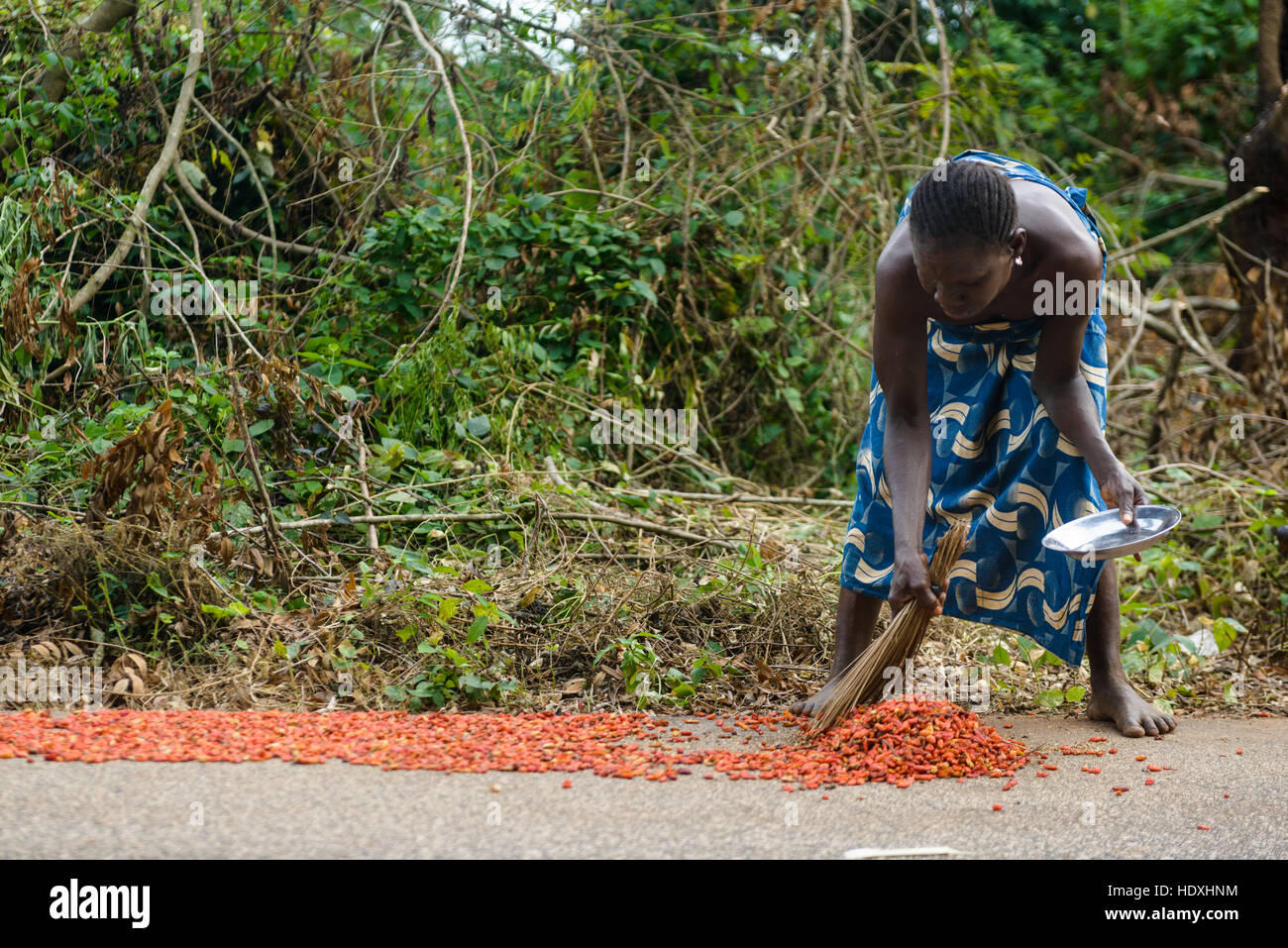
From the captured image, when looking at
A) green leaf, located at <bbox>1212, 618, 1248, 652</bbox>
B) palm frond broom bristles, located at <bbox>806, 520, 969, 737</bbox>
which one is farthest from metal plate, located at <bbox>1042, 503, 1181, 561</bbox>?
green leaf, located at <bbox>1212, 618, 1248, 652</bbox>

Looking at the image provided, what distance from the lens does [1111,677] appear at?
9.37 feet

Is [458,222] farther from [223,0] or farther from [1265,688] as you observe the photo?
[1265,688]

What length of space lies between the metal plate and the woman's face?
53 cm

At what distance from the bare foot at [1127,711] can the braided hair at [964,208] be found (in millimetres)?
1189

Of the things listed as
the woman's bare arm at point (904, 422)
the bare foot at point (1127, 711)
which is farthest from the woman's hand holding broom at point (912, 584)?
the bare foot at point (1127, 711)

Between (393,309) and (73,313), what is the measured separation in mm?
1146

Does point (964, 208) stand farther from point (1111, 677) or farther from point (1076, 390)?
point (1111, 677)

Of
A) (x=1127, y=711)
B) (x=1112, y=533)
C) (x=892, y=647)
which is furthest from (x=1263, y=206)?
(x=892, y=647)

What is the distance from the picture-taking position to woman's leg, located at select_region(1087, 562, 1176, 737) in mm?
2781

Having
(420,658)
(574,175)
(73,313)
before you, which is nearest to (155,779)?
(420,658)

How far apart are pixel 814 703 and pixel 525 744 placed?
2.52ft

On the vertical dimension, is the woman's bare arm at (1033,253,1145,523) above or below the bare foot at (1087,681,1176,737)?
above

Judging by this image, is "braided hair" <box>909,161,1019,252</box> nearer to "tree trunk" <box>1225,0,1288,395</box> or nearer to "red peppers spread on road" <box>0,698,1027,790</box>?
"red peppers spread on road" <box>0,698,1027,790</box>
